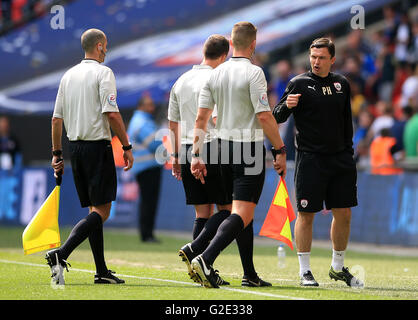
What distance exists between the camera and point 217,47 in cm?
948

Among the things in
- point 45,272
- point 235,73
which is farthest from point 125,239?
point 235,73

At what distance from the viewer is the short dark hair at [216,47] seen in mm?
9469

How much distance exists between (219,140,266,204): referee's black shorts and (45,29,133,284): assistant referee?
1.11m

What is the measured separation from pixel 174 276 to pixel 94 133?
6.32 ft

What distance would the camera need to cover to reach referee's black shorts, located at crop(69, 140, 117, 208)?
30.0 ft

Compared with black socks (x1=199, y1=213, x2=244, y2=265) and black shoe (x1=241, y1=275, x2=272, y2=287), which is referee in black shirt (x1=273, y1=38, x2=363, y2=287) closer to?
black shoe (x1=241, y1=275, x2=272, y2=287)

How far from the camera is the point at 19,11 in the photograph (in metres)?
25.2

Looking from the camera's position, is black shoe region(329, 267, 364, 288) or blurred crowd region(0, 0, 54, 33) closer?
black shoe region(329, 267, 364, 288)

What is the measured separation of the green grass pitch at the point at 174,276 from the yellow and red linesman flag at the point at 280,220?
479 millimetres

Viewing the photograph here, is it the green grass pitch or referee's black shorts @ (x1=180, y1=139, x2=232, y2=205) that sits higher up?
referee's black shorts @ (x1=180, y1=139, x2=232, y2=205)

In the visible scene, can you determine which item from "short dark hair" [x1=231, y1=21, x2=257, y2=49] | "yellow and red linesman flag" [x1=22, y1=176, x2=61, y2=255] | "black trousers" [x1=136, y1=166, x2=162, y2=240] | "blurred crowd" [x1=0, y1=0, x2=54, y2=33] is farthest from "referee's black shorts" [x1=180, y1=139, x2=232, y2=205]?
"blurred crowd" [x1=0, y1=0, x2=54, y2=33]

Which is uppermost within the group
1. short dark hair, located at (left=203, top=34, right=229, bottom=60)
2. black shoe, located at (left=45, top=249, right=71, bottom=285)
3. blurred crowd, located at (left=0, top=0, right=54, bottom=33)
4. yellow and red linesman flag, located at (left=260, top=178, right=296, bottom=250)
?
blurred crowd, located at (left=0, top=0, right=54, bottom=33)
